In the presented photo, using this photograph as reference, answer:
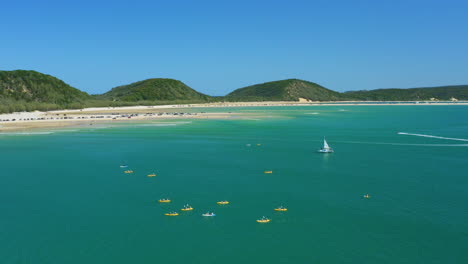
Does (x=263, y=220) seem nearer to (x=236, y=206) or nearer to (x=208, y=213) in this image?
(x=236, y=206)

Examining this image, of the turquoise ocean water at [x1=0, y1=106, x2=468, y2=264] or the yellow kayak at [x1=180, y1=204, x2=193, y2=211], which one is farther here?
the yellow kayak at [x1=180, y1=204, x2=193, y2=211]

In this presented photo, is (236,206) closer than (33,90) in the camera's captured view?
Yes

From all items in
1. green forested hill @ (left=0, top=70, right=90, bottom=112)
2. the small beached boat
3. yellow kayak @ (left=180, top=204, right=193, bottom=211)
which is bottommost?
the small beached boat

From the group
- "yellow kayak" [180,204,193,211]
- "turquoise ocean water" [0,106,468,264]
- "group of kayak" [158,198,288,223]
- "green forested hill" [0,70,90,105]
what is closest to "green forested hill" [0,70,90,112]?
"green forested hill" [0,70,90,105]

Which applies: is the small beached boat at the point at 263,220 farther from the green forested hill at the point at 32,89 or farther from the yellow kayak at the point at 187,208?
the green forested hill at the point at 32,89

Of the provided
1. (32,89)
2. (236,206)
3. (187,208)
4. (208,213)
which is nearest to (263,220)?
(236,206)

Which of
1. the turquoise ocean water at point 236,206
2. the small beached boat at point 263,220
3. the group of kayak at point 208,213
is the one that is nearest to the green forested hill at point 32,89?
the turquoise ocean water at point 236,206

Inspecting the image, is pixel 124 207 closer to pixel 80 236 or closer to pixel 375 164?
pixel 80 236

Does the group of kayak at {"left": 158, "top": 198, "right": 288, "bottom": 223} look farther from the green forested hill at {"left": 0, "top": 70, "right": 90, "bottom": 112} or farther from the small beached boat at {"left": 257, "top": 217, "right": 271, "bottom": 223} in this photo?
the green forested hill at {"left": 0, "top": 70, "right": 90, "bottom": 112}

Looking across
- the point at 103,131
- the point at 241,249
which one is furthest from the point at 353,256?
the point at 103,131
